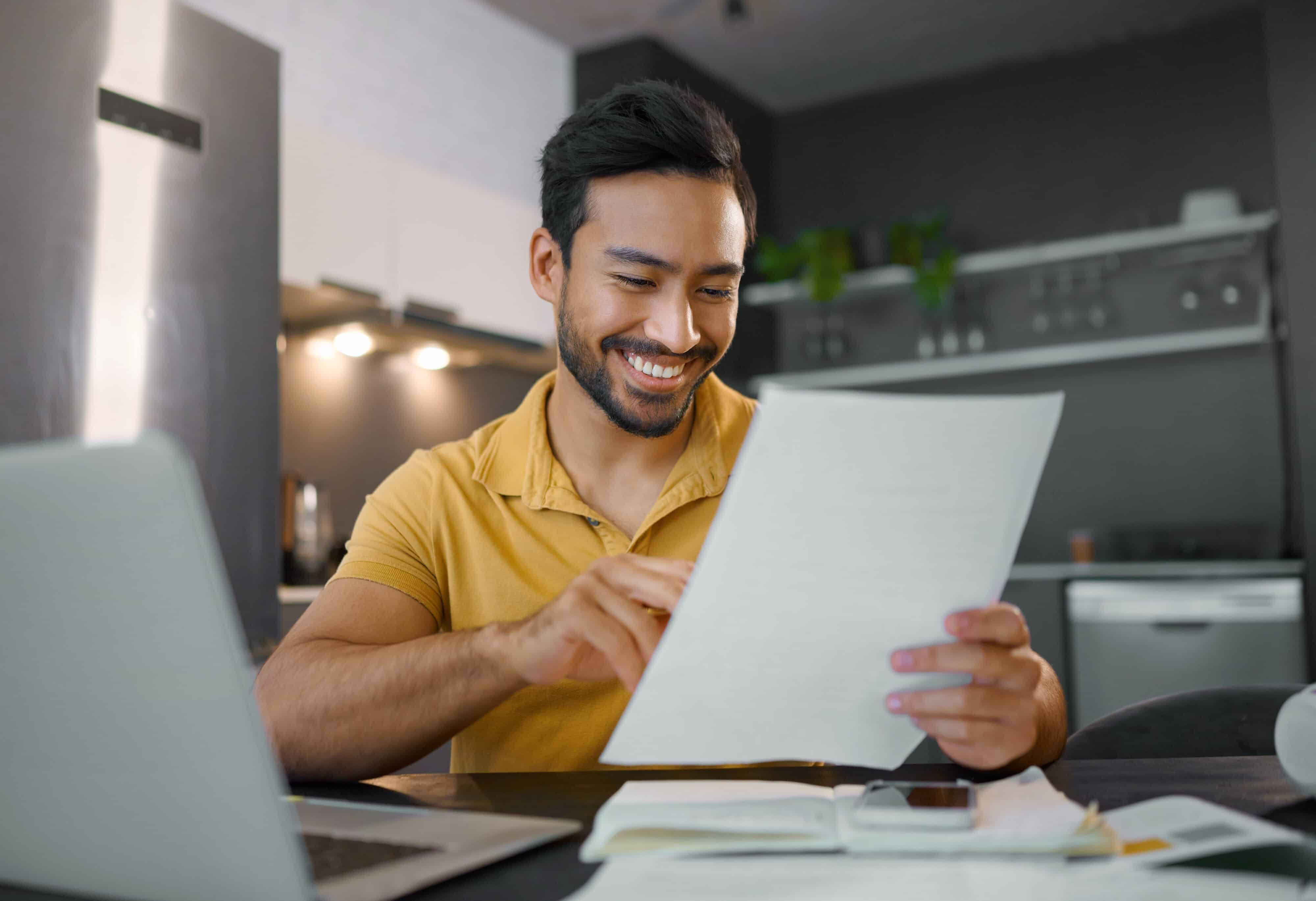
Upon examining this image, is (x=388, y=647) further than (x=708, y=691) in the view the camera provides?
Yes

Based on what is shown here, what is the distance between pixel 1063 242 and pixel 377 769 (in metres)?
3.91

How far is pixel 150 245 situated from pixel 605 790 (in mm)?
1749

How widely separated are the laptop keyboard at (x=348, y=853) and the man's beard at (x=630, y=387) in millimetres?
779


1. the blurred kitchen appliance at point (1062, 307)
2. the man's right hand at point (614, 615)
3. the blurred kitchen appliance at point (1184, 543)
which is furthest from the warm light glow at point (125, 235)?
the blurred kitchen appliance at point (1184, 543)

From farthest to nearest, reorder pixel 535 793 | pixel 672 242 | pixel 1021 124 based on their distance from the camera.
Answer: pixel 1021 124
pixel 672 242
pixel 535 793

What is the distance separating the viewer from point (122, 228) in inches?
83.3

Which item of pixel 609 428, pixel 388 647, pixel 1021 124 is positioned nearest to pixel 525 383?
pixel 1021 124

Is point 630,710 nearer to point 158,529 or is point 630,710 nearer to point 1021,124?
point 158,529

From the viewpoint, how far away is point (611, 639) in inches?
33.1

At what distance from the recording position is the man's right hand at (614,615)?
0.81 metres

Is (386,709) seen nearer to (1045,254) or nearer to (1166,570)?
(1166,570)

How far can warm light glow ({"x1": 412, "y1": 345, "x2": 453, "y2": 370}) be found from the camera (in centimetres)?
358

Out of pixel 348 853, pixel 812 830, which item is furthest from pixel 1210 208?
pixel 348 853

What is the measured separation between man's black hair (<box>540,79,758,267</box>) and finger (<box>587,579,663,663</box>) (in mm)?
692
